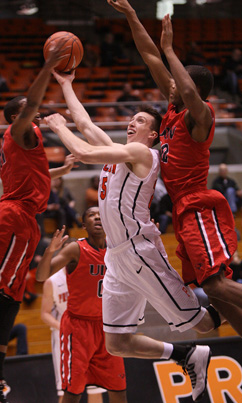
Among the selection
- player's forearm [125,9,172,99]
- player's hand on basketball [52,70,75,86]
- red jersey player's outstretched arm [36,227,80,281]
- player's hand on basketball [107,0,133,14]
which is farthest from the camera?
red jersey player's outstretched arm [36,227,80,281]

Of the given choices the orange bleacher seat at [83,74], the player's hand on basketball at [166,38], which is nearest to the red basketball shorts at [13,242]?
the player's hand on basketball at [166,38]

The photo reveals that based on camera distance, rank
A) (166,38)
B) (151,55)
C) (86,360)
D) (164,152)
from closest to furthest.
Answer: (164,152) → (166,38) → (151,55) → (86,360)

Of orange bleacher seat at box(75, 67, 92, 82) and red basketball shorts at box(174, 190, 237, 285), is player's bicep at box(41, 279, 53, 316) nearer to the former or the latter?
red basketball shorts at box(174, 190, 237, 285)

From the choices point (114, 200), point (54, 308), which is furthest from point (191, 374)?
point (54, 308)

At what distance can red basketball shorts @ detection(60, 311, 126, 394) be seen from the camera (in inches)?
223

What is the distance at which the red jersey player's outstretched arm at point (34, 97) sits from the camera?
4219 millimetres

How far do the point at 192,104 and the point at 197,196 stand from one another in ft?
2.19

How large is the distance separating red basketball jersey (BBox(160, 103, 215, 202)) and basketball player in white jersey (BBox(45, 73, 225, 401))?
0.50 feet

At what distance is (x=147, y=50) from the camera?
506cm

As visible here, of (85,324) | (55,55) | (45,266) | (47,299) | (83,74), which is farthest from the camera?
(83,74)

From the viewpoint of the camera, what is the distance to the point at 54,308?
7234 mm

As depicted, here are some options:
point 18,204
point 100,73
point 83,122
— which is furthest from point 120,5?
point 100,73

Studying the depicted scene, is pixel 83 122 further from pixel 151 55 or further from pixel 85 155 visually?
pixel 151 55

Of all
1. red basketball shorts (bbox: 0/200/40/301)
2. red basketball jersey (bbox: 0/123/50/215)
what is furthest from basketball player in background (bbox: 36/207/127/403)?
red basketball jersey (bbox: 0/123/50/215)
